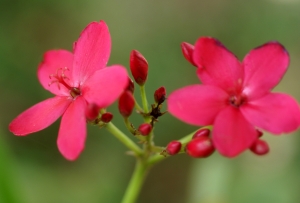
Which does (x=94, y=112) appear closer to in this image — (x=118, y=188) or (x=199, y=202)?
(x=199, y=202)

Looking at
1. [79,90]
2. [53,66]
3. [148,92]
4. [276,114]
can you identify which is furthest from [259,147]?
[148,92]

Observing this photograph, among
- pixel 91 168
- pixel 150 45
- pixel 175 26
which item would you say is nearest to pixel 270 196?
pixel 91 168

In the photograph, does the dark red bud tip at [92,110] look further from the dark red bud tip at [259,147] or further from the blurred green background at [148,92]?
the blurred green background at [148,92]

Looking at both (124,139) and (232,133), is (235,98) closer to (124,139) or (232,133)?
(232,133)

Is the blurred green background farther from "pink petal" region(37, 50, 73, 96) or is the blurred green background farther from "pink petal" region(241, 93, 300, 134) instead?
"pink petal" region(241, 93, 300, 134)

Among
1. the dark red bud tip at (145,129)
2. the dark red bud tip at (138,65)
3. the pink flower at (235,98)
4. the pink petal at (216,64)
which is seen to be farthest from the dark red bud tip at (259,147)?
the dark red bud tip at (138,65)
